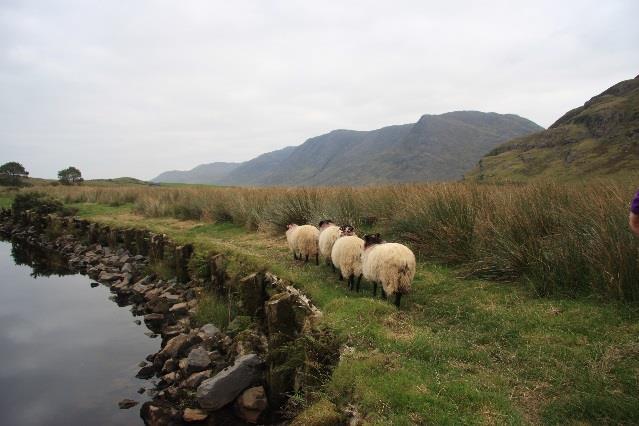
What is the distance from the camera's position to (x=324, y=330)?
19.7ft

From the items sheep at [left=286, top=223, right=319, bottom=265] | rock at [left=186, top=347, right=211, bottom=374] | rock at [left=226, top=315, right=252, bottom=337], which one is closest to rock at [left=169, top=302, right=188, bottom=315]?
rock at [left=226, top=315, right=252, bottom=337]

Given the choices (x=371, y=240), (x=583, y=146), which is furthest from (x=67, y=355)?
(x=583, y=146)

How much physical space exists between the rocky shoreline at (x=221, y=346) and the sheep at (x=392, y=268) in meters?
1.28

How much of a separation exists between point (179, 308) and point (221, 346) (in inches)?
127

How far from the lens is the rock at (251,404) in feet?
20.4

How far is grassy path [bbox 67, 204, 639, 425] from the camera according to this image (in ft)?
13.0

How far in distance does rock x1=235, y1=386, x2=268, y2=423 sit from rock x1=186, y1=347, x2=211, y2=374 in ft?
4.64

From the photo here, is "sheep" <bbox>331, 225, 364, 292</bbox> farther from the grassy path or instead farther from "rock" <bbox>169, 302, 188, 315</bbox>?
"rock" <bbox>169, 302, 188, 315</bbox>

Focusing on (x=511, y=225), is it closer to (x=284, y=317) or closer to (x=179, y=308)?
(x=284, y=317)

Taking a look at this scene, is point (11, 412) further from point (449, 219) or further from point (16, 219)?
point (16, 219)

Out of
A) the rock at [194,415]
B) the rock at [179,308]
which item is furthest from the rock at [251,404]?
the rock at [179,308]

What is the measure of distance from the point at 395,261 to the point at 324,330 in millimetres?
1777

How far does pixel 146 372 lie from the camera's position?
8.22 meters

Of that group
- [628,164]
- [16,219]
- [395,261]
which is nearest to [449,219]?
[395,261]
